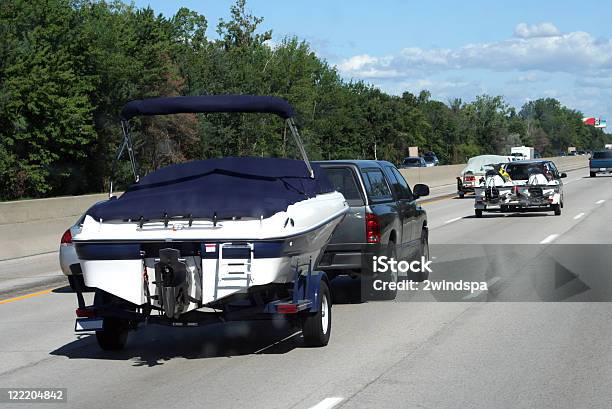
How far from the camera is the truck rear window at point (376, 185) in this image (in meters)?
13.5

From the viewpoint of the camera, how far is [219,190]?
982 cm

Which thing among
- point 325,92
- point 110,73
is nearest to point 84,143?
point 110,73

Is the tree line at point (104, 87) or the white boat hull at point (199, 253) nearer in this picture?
the white boat hull at point (199, 253)

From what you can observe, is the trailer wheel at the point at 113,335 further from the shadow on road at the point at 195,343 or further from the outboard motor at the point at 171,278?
the outboard motor at the point at 171,278

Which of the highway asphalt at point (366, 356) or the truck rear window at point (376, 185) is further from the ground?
the truck rear window at point (376, 185)

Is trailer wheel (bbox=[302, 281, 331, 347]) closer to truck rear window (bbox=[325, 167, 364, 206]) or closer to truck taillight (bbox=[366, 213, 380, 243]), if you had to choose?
truck taillight (bbox=[366, 213, 380, 243])

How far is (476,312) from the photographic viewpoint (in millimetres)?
12336

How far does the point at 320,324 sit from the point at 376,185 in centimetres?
437

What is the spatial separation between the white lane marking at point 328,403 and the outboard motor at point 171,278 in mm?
1835

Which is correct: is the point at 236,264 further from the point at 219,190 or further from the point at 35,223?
the point at 35,223

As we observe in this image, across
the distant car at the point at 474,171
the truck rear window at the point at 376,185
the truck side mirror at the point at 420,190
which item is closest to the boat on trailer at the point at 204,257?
the truck rear window at the point at 376,185

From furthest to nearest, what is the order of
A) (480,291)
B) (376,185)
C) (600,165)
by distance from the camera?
(600,165) → (480,291) → (376,185)

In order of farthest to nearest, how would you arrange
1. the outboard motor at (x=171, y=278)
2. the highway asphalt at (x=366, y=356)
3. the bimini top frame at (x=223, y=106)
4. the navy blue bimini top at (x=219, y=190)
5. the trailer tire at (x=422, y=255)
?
the trailer tire at (x=422, y=255) < the bimini top frame at (x=223, y=106) < the navy blue bimini top at (x=219, y=190) < the outboard motor at (x=171, y=278) < the highway asphalt at (x=366, y=356)

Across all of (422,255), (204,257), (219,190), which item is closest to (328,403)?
(204,257)
